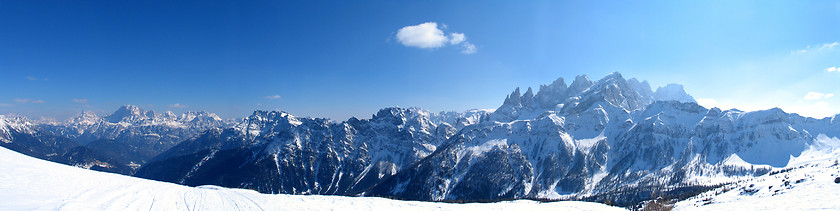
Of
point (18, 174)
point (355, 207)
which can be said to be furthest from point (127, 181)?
point (355, 207)

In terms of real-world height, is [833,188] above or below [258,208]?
above

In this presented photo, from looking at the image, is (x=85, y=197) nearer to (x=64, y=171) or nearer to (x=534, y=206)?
(x=64, y=171)

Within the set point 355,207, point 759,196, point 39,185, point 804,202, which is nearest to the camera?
point 39,185

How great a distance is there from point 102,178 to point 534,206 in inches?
1980

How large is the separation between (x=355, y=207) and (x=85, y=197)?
2252 centimetres

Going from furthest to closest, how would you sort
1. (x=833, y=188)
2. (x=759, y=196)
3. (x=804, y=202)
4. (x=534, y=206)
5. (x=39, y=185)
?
(x=534, y=206) < (x=759, y=196) < (x=833, y=188) < (x=804, y=202) < (x=39, y=185)

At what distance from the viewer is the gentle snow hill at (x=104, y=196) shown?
2386cm

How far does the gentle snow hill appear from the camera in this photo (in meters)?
23.9

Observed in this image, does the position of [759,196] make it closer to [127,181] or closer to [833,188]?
[833,188]

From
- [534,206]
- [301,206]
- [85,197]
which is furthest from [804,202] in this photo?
[85,197]

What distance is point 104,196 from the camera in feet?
→ 89.5

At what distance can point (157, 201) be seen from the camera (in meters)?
30.2

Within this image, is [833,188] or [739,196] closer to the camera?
[833,188]

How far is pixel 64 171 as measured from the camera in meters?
30.2
